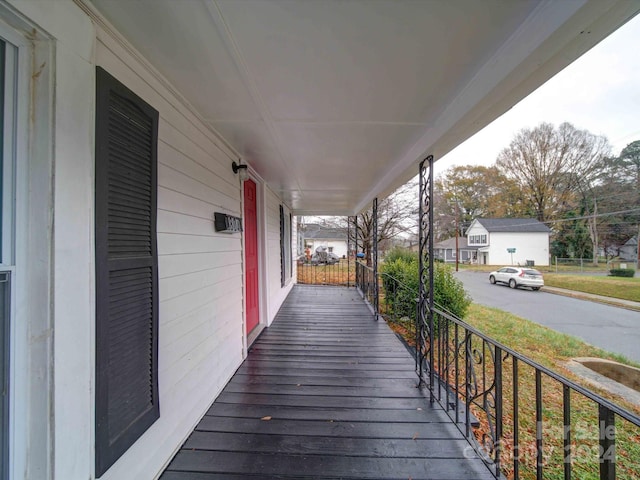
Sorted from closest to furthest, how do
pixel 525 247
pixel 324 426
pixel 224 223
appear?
1. pixel 324 426
2. pixel 224 223
3. pixel 525 247

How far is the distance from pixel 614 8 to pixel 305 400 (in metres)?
2.74

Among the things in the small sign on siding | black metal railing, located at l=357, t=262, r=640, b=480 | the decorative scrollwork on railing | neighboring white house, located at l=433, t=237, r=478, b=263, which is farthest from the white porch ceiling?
neighboring white house, located at l=433, t=237, r=478, b=263

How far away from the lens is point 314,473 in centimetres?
148

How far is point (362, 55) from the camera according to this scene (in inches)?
48.6

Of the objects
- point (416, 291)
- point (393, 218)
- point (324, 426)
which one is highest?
point (393, 218)

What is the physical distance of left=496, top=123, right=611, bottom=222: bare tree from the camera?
1091 cm

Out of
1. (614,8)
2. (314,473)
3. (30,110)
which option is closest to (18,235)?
(30,110)

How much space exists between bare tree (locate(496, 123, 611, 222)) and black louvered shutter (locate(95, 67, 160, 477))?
12.7 meters

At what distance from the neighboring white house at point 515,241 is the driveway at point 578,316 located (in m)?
7.21

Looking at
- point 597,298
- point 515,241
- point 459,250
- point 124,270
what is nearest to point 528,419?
point 124,270

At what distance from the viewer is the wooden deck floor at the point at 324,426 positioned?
4.95ft

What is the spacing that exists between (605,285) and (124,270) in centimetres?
1605

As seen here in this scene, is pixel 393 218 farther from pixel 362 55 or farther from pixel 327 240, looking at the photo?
pixel 327 240

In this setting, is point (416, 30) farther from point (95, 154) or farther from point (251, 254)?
point (251, 254)
